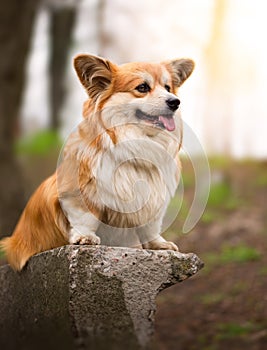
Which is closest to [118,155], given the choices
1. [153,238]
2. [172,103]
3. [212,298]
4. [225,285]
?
[172,103]

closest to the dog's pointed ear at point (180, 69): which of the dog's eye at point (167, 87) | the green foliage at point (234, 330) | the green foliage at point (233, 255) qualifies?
the dog's eye at point (167, 87)

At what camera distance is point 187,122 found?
379cm

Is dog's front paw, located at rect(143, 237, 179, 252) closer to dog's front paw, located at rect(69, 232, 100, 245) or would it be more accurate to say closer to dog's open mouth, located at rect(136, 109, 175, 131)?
dog's front paw, located at rect(69, 232, 100, 245)

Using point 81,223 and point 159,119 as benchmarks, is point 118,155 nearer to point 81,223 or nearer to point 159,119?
point 159,119

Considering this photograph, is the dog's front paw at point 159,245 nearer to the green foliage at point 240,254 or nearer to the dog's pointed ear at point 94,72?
the dog's pointed ear at point 94,72

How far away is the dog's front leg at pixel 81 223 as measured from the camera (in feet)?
11.6

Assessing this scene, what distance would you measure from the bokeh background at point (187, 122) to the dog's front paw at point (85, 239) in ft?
2.46

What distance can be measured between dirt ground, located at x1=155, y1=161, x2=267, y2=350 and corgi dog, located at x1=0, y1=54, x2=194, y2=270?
2.88ft

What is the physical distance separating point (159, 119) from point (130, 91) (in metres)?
0.23

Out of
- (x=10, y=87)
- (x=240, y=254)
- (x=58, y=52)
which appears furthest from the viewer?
(x=58, y=52)

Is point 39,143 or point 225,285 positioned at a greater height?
point 39,143

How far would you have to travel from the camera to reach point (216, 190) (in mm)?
9938

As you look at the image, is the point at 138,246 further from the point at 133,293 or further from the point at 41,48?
the point at 41,48

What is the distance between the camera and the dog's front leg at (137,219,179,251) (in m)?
3.74
